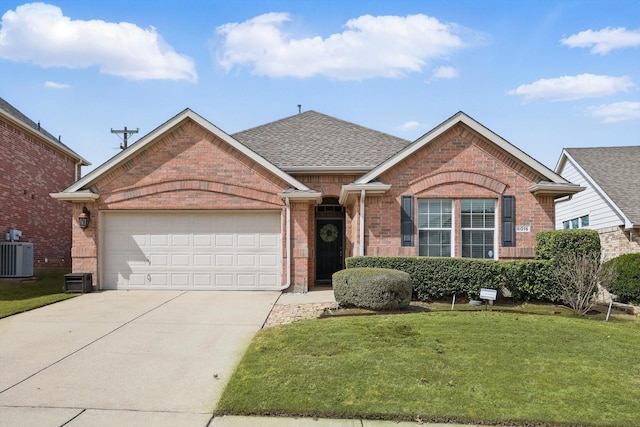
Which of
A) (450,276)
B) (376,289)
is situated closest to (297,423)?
(376,289)

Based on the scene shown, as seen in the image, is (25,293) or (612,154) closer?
(25,293)

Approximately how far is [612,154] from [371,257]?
16.8 m

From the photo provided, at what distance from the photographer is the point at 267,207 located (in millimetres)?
13117

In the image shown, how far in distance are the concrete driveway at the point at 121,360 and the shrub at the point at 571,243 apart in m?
7.31

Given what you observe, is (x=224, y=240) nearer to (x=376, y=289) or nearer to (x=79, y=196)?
(x=79, y=196)

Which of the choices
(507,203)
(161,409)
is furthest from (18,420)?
(507,203)

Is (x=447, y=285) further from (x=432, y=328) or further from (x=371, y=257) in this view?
(x=432, y=328)

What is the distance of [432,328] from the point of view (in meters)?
7.90

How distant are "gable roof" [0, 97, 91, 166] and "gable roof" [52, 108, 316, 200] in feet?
16.3

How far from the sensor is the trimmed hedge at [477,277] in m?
10.9

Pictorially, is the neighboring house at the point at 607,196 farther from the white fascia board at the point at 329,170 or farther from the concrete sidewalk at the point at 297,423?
the concrete sidewalk at the point at 297,423

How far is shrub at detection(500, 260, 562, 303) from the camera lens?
10938 mm

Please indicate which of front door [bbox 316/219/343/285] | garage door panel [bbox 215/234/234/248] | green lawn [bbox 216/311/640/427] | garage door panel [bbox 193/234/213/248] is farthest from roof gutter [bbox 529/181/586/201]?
garage door panel [bbox 193/234/213/248]

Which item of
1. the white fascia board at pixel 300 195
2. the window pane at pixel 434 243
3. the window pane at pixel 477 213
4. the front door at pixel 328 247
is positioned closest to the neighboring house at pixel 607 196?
the window pane at pixel 477 213
